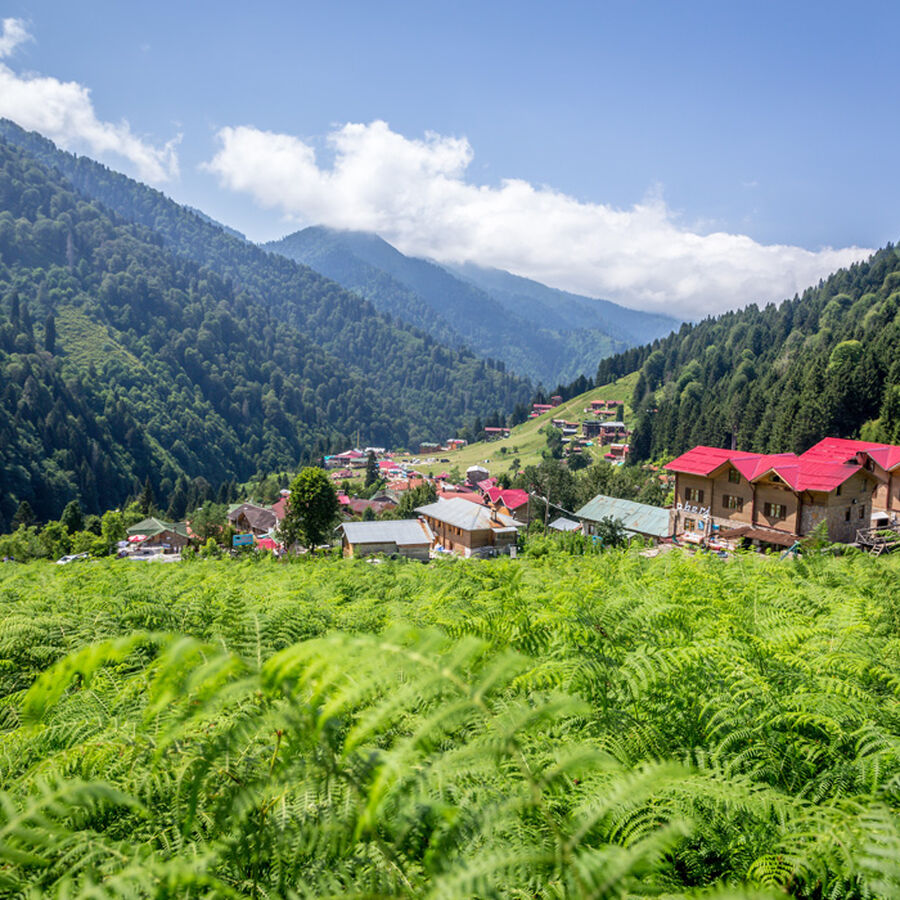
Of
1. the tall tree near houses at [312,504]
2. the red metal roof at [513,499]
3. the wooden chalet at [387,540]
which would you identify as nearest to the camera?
the tall tree near houses at [312,504]

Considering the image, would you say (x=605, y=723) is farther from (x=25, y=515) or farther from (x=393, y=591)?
(x=25, y=515)

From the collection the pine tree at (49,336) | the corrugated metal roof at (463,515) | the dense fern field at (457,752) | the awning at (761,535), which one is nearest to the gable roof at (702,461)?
the awning at (761,535)

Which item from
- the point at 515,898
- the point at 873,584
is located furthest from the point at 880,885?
the point at 873,584

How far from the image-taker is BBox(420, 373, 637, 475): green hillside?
152 metres

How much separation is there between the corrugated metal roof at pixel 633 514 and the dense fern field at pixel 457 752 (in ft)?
140

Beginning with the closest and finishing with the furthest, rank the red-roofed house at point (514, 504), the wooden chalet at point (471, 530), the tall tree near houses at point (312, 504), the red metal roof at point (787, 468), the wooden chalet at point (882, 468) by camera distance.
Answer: the red metal roof at point (787, 468)
the tall tree near houses at point (312, 504)
the wooden chalet at point (882, 468)
the wooden chalet at point (471, 530)
the red-roofed house at point (514, 504)

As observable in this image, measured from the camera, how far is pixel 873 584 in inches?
359

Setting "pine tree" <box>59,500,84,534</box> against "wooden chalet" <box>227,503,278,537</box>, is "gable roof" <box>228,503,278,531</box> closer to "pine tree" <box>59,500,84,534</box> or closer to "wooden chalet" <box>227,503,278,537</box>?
"wooden chalet" <box>227,503,278,537</box>

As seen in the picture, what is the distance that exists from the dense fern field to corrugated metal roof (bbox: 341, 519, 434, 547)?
42230 mm

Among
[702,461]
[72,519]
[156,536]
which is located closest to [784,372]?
[702,461]

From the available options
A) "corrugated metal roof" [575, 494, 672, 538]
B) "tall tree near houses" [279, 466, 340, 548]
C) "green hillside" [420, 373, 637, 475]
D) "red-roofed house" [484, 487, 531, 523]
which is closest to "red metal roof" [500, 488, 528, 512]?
"red-roofed house" [484, 487, 531, 523]

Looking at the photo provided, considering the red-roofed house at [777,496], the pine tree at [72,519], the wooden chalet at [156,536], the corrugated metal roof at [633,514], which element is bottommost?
the wooden chalet at [156,536]

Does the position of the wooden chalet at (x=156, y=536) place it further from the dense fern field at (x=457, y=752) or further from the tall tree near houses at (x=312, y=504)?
the dense fern field at (x=457, y=752)

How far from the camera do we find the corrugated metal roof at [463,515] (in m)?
52.2
